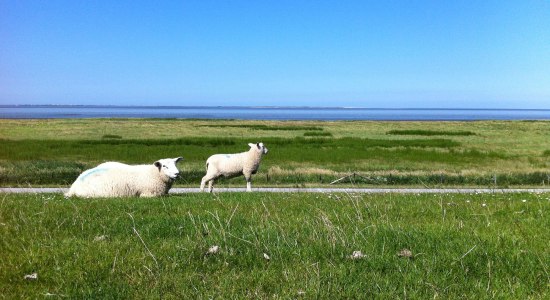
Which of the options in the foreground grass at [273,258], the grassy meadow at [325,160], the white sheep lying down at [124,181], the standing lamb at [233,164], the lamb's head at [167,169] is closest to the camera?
the foreground grass at [273,258]

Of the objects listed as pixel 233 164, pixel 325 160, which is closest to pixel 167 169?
pixel 233 164

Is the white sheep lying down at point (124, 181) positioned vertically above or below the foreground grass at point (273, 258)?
below

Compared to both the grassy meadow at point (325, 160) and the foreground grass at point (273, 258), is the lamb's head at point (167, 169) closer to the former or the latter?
the foreground grass at point (273, 258)

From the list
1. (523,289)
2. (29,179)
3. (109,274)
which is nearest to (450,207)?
(523,289)

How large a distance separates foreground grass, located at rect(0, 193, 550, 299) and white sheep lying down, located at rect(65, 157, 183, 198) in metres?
6.16

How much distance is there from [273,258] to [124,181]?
10.4 m

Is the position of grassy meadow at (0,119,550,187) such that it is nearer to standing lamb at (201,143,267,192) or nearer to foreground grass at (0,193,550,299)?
standing lamb at (201,143,267,192)

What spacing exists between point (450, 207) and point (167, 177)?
9.26 meters

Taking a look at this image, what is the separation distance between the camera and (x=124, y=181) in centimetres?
1500

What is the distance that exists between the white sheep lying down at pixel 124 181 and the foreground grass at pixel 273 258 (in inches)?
243

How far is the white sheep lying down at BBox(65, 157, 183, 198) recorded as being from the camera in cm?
1459

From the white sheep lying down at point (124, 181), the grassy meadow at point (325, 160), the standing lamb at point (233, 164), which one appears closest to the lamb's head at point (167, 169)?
the white sheep lying down at point (124, 181)

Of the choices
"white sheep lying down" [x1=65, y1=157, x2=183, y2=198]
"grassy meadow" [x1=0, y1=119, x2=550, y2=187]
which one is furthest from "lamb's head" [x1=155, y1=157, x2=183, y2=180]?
"grassy meadow" [x1=0, y1=119, x2=550, y2=187]

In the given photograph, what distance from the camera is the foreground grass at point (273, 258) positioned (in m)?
4.86
